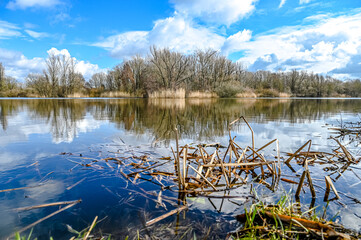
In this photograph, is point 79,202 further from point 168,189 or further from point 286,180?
point 286,180

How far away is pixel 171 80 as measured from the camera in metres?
39.7

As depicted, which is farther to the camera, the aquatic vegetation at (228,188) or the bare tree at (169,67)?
the bare tree at (169,67)

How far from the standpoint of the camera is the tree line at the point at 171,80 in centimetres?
3928

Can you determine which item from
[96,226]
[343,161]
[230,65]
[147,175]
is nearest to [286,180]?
[343,161]

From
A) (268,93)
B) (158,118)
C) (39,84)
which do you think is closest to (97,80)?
(39,84)

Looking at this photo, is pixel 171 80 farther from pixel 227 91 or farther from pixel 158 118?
pixel 158 118

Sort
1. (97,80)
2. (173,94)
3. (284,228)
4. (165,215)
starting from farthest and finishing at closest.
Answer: (97,80), (173,94), (165,215), (284,228)

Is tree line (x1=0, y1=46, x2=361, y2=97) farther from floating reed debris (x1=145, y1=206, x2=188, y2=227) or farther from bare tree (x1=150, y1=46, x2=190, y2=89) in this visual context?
floating reed debris (x1=145, y1=206, x2=188, y2=227)

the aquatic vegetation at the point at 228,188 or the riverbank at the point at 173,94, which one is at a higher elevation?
the riverbank at the point at 173,94

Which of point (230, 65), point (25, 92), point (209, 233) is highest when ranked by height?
point (230, 65)

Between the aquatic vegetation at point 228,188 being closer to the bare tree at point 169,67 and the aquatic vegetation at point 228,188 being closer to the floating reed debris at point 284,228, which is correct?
the floating reed debris at point 284,228

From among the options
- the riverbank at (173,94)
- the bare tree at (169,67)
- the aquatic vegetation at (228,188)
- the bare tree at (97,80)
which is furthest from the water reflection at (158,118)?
the bare tree at (97,80)

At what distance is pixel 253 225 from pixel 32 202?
6.36ft

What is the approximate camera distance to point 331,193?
7.08 feet
